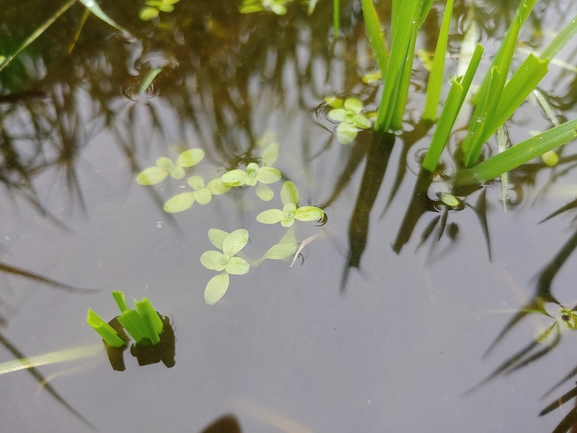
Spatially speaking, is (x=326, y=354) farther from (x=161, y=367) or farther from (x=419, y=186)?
(x=419, y=186)

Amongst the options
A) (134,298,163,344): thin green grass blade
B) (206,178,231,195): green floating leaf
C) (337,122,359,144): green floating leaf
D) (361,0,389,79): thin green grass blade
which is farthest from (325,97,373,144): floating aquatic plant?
(134,298,163,344): thin green grass blade

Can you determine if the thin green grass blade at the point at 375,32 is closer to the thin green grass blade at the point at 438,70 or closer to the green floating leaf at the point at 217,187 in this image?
the thin green grass blade at the point at 438,70

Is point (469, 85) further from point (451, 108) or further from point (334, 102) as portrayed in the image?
point (334, 102)

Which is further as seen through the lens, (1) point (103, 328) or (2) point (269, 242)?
(2) point (269, 242)

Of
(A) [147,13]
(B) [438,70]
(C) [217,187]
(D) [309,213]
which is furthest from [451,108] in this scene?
(A) [147,13]

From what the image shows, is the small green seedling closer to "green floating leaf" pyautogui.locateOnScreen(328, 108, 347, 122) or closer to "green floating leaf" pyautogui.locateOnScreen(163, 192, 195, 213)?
"green floating leaf" pyautogui.locateOnScreen(163, 192, 195, 213)

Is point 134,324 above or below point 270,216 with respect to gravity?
below

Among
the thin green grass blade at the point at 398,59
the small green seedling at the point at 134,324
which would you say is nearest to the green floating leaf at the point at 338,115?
the thin green grass blade at the point at 398,59
